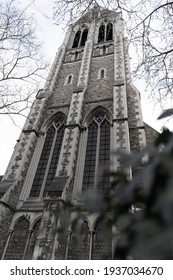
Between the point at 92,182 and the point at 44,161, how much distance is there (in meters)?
2.90

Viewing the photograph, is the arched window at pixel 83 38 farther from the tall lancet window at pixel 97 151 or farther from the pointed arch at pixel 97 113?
the tall lancet window at pixel 97 151

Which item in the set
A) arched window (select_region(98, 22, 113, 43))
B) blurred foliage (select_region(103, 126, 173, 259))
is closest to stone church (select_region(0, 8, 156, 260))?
arched window (select_region(98, 22, 113, 43))

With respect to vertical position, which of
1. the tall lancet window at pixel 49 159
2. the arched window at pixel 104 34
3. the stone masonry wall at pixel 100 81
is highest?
the arched window at pixel 104 34

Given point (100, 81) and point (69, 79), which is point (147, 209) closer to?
point (100, 81)

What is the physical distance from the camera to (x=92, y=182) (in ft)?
29.7

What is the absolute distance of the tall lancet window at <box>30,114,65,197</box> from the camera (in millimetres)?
9309

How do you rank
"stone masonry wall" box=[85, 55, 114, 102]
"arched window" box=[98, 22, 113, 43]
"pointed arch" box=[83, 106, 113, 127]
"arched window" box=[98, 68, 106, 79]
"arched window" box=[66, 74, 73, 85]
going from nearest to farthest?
"pointed arch" box=[83, 106, 113, 127] → "stone masonry wall" box=[85, 55, 114, 102] → "arched window" box=[98, 68, 106, 79] → "arched window" box=[66, 74, 73, 85] → "arched window" box=[98, 22, 113, 43]

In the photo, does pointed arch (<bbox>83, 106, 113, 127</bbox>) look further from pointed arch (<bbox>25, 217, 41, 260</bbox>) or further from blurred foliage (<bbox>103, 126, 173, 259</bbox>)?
blurred foliage (<bbox>103, 126, 173, 259</bbox>)

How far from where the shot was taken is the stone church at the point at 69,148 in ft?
22.8

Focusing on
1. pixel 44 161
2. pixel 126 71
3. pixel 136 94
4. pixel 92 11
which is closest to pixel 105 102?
pixel 136 94

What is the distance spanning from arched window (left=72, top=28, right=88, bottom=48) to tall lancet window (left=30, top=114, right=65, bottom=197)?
10.1 m

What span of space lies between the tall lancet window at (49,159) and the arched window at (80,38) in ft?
33.3

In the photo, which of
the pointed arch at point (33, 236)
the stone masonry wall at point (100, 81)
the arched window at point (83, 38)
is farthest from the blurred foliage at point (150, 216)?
the arched window at point (83, 38)

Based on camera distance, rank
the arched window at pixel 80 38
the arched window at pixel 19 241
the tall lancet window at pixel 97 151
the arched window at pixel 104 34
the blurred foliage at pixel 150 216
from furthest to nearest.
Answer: the arched window at pixel 80 38 < the arched window at pixel 104 34 < the tall lancet window at pixel 97 151 < the arched window at pixel 19 241 < the blurred foliage at pixel 150 216
